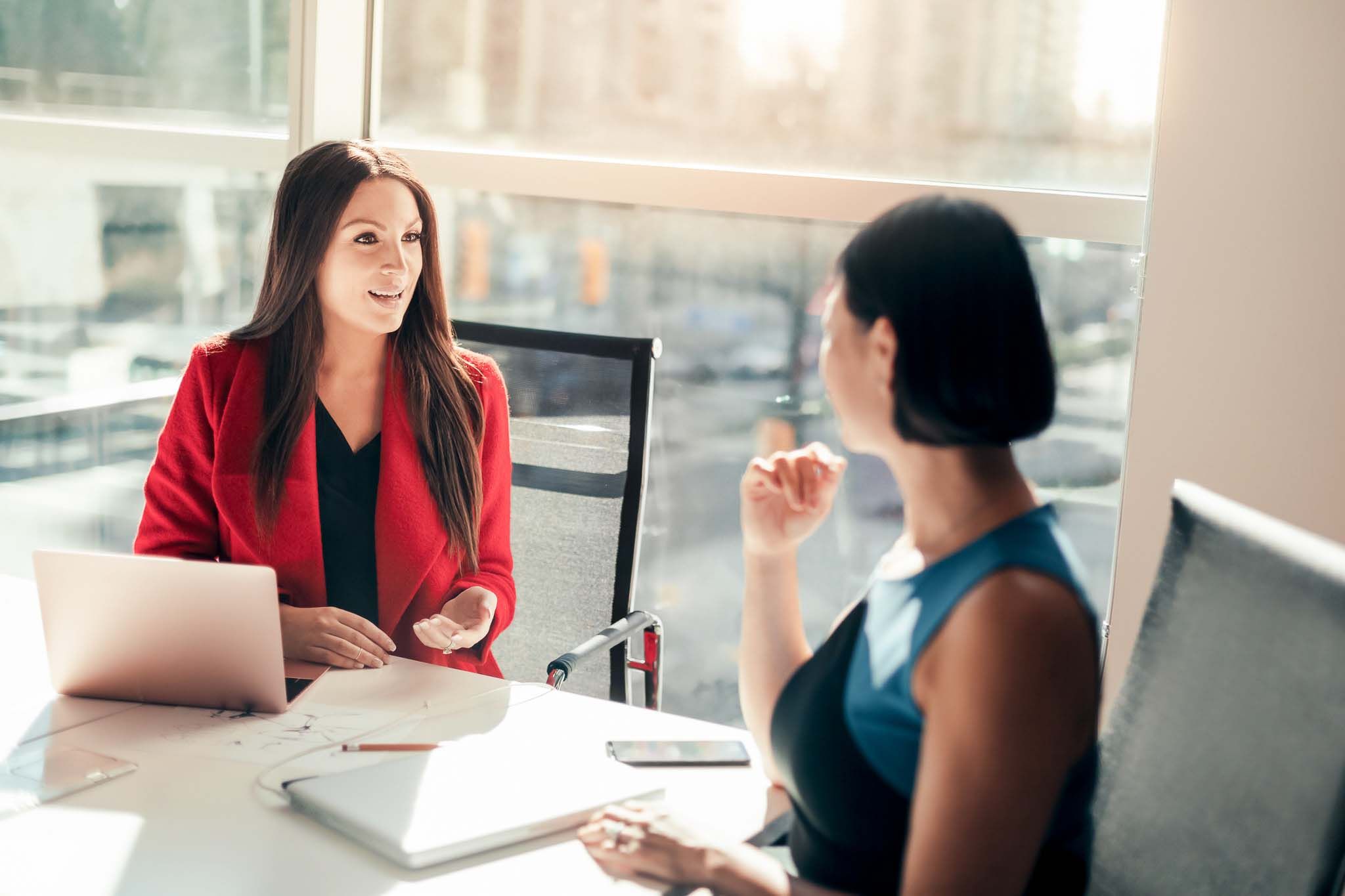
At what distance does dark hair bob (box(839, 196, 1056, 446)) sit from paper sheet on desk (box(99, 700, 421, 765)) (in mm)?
790

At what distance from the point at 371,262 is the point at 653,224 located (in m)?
0.96

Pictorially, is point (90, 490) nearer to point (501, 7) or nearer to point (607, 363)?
point (501, 7)

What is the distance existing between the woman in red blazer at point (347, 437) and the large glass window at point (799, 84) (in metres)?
0.89

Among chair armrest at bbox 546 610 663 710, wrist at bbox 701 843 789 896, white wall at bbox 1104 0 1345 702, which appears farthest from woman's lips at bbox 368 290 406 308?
white wall at bbox 1104 0 1345 702

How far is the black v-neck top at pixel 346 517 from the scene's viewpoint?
2.01 meters

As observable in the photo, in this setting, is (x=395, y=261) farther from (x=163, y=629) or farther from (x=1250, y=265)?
(x=1250, y=265)

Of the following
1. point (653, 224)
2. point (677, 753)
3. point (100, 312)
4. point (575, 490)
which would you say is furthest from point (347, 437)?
point (100, 312)

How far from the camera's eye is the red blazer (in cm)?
192

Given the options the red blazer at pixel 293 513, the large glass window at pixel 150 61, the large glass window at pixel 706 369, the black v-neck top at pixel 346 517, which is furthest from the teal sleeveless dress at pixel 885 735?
the large glass window at pixel 150 61

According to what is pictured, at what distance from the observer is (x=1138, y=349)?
2133mm

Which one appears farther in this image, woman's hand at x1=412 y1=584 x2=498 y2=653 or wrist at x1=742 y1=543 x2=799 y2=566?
woman's hand at x1=412 y1=584 x2=498 y2=653

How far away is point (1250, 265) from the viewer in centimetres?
203

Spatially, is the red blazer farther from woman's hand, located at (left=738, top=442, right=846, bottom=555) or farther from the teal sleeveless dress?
the teal sleeveless dress

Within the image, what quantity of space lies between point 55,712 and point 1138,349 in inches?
70.6
